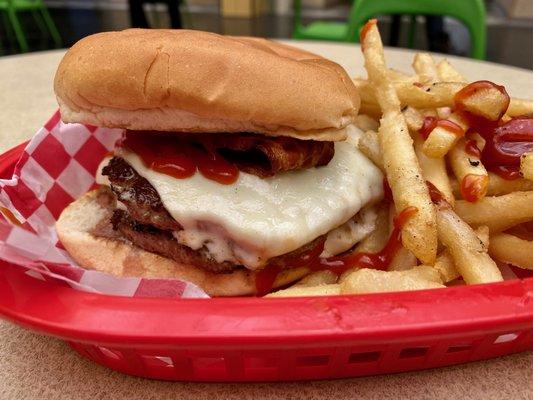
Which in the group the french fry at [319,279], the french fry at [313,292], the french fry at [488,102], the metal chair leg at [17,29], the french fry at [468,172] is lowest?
the metal chair leg at [17,29]

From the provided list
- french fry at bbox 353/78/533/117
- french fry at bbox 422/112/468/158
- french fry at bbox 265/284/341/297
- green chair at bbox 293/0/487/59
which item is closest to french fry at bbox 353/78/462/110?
french fry at bbox 353/78/533/117

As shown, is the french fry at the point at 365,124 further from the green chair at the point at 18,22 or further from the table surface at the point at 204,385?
the green chair at the point at 18,22

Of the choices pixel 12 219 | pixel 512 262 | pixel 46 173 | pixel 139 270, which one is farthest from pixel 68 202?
pixel 512 262

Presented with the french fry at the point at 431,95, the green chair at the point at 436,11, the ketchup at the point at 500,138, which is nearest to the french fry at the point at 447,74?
the french fry at the point at 431,95

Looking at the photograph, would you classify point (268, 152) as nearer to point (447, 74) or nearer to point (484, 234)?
point (484, 234)

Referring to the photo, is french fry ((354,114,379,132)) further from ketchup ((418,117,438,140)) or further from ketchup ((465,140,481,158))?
ketchup ((465,140,481,158))

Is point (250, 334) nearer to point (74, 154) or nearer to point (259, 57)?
point (259, 57)
